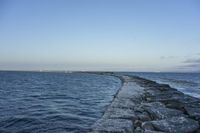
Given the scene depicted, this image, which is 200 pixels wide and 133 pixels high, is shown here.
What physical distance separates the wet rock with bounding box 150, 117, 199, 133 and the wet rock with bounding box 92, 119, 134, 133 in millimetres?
836

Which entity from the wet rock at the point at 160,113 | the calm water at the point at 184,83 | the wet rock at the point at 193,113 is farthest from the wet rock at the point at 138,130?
the calm water at the point at 184,83

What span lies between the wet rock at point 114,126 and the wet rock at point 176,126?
84cm

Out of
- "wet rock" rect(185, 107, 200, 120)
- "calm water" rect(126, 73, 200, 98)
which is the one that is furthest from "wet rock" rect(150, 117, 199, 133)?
"calm water" rect(126, 73, 200, 98)

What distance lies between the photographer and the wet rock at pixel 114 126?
804cm

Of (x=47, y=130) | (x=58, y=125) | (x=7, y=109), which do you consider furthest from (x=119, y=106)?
(x=7, y=109)

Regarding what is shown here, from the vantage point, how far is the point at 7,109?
13.3m

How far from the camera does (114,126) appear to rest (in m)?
8.44

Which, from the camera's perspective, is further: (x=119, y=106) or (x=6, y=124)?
(x=119, y=106)

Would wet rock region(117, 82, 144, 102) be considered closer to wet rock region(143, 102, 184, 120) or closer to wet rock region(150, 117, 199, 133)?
wet rock region(143, 102, 184, 120)

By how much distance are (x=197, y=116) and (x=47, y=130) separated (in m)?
5.22

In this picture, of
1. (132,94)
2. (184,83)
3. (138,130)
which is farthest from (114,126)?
(184,83)

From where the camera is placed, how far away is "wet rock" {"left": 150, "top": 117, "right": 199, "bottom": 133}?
813 centimetres

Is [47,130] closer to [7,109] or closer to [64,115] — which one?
[64,115]

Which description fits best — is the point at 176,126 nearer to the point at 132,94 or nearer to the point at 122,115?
the point at 122,115
